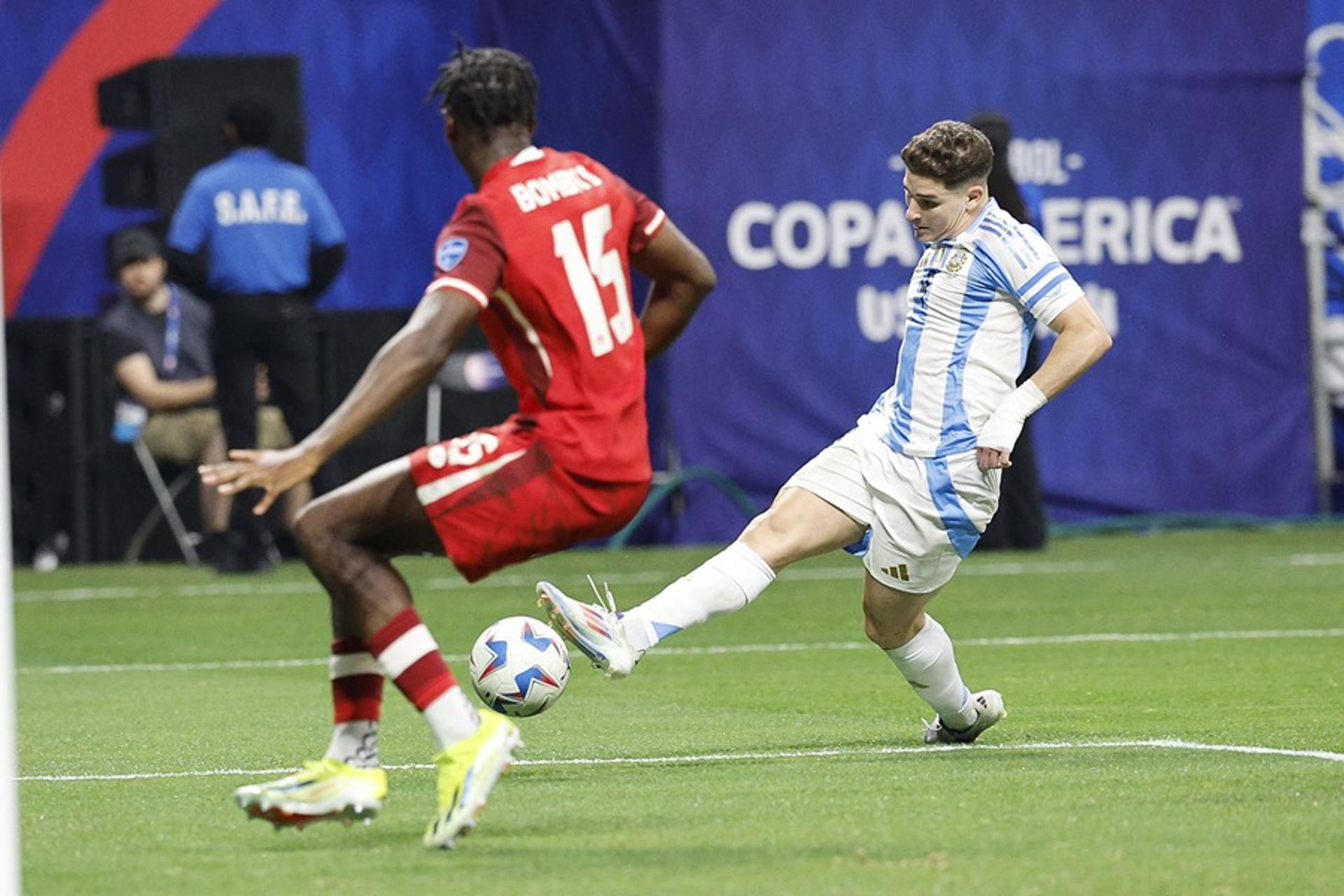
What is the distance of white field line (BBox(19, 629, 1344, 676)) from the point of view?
11102 mm

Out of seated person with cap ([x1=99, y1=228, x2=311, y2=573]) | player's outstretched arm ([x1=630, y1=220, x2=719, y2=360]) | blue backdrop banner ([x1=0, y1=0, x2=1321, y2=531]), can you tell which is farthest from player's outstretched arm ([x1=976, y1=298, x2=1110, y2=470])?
blue backdrop banner ([x1=0, y1=0, x2=1321, y2=531])

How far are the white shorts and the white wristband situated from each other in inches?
8.1

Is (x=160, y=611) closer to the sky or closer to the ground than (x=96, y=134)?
closer to the ground

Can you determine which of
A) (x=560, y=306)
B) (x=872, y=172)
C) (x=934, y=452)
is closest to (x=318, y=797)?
(x=560, y=306)

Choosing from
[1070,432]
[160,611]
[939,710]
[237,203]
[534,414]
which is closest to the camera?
[534,414]

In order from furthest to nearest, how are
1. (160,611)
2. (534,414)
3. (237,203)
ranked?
(237,203) → (160,611) → (534,414)

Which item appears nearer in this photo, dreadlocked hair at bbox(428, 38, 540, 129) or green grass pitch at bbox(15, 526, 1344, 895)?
green grass pitch at bbox(15, 526, 1344, 895)

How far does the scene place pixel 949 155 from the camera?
751 cm

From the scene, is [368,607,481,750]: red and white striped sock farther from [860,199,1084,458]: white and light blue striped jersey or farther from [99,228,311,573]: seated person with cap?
[99,228,311,573]: seated person with cap

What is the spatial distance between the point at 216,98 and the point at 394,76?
2.24m

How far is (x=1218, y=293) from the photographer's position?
18234mm

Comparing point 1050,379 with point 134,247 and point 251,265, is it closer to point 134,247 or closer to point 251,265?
→ point 251,265

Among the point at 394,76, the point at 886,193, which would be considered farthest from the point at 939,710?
the point at 394,76

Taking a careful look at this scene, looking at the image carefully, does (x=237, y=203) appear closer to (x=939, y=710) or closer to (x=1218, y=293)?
(x=1218, y=293)
